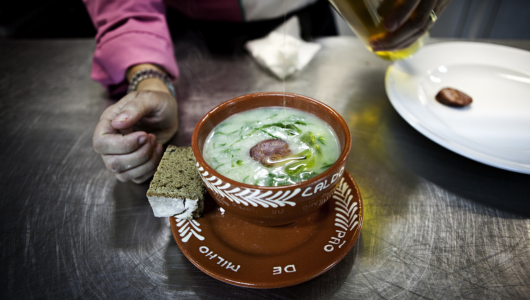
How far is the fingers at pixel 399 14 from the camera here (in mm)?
1121

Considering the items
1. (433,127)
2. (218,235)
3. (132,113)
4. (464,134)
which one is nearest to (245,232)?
(218,235)

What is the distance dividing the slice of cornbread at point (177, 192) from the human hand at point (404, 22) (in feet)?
2.77

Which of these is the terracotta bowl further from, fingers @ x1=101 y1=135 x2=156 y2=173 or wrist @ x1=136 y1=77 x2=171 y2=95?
wrist @ x1=136 y1=77 x2=171 y2=95

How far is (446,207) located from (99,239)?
113 cm

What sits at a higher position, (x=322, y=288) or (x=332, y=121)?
(x=332, y=121)

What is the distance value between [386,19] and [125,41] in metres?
1.22

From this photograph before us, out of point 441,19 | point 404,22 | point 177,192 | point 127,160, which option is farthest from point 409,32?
point 441,19

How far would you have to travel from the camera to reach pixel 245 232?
0.98 meters

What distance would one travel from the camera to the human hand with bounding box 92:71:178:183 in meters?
1.16

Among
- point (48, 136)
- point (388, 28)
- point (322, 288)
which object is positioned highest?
point (388, 28)

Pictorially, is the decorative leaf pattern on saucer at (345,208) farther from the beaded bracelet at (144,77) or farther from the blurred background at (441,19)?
the blurred background at (441,19)

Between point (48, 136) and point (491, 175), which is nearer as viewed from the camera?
point (491, 175)

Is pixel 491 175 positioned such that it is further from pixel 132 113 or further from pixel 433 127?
pixel 132 113

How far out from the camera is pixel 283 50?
1.80 m
